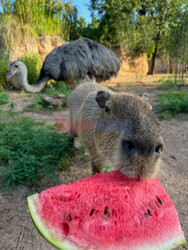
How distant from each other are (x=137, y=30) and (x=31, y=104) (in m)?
11.5

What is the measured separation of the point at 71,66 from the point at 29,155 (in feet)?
19.7

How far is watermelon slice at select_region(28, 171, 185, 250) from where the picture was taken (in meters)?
1.27

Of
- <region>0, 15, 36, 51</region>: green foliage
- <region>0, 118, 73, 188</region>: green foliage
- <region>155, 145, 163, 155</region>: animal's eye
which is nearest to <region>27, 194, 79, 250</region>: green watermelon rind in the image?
<region>155, 145, 163, 155</region>: animal's eye

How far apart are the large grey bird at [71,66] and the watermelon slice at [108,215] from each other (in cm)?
699

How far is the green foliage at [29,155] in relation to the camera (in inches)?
102

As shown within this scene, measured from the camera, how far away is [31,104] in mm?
6883

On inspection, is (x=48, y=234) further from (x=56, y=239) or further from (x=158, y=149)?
(x=158, y=149)

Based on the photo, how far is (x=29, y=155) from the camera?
2.97 m

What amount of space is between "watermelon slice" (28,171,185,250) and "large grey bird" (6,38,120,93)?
275 inches

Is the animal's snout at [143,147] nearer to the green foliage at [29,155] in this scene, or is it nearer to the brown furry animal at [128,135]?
the brown furry animal at [128,135]

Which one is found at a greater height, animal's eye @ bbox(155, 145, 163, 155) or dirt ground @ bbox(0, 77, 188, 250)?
animal's eye @ bbox(155, 145, 163, 155)

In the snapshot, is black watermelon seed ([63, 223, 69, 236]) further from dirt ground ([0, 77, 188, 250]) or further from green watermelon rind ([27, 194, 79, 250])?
dirt ground ([0, 77, 188, 250])

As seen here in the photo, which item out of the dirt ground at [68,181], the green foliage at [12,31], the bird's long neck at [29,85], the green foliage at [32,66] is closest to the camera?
the dirt ground at [68,181]

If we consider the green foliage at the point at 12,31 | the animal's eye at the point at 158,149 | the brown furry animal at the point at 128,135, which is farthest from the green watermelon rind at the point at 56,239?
the green foliage at the point at 12,31
